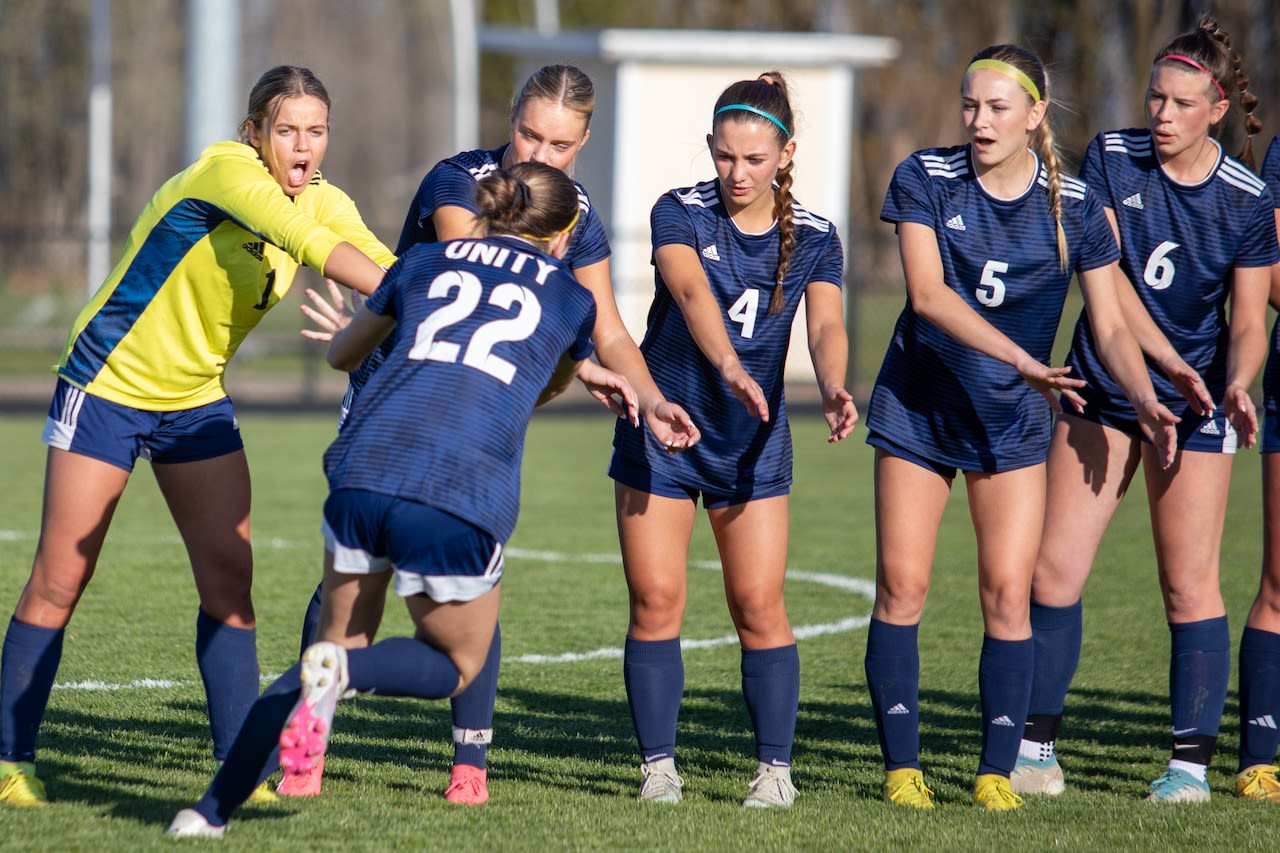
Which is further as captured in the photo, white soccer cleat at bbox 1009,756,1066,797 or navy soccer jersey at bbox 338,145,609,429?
white soccer cleat at bbox 1009,756,1066,797

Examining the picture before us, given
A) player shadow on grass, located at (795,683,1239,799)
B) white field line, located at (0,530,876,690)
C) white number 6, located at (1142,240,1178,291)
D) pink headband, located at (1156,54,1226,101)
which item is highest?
pink headband, located at (1156,54,1226,101)

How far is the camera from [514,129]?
4.40 meters

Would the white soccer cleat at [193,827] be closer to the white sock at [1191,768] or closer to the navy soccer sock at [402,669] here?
the navy soccer sock at [402,669]

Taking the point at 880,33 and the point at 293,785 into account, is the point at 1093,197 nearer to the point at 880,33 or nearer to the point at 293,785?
the point at 293,785

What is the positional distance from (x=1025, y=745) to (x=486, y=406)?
2.24m

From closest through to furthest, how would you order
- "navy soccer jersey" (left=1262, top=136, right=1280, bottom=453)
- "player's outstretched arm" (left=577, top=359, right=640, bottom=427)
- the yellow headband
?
"player's outstretched arm" (left=577, top=359, right=640, bottom=427), the yellow headband, "navy soccer jersey" (left=1262, top=136, right=1280, bottom=453)

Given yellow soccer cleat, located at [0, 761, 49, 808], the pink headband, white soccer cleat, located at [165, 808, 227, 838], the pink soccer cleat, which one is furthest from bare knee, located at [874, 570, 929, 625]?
yellow soccer cleat, located at [0, 761, 49, 808]

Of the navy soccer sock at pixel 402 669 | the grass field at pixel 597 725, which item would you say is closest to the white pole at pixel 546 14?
the grass field at pixel 597 725

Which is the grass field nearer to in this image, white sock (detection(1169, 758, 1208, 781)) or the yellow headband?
white sock (detection(1169, 758, 1208, 781))

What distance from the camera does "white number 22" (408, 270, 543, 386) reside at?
3688 millimetres

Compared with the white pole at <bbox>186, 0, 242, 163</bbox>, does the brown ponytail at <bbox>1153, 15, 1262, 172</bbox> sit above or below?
below

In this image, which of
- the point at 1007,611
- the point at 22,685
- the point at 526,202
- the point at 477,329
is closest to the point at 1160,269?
the point at 1007,611

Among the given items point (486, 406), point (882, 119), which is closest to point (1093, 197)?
point (486, 406)

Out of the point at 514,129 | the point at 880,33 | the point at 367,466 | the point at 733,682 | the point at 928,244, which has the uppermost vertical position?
the point at 880,33
